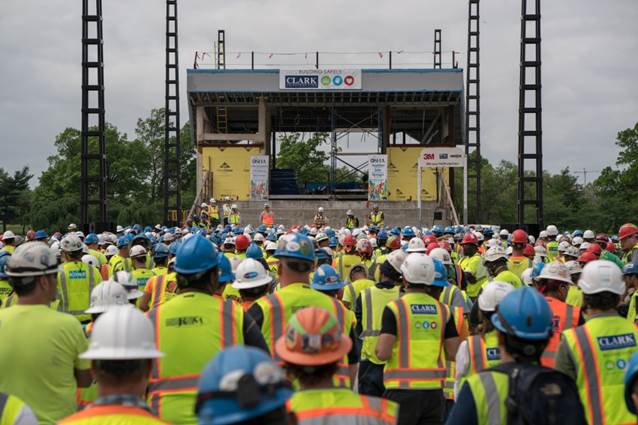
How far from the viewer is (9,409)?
3148 millimetres

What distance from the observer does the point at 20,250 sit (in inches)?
175

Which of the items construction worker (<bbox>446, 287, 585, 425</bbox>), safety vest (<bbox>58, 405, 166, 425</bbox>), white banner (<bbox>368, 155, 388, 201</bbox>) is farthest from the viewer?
white banner (<bbox>368, 155, 388, 201</bbox>)

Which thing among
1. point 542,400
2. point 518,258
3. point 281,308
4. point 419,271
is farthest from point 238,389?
point 518,258

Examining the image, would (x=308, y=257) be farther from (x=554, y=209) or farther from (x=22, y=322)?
(x=554, y=209)

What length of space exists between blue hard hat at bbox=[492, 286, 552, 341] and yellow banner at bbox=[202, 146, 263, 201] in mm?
38426

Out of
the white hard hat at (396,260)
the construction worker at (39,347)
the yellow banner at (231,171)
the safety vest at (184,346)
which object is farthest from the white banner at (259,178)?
the safety vest at (184,346)

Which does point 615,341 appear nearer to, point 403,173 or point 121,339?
point 121,339

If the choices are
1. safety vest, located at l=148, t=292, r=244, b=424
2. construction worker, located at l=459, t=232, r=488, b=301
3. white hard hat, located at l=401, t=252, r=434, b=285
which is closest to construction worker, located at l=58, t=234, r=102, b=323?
white hard hat, located at l=401, t=252, r=434, b=285

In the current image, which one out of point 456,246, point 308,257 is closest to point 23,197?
point 456,246

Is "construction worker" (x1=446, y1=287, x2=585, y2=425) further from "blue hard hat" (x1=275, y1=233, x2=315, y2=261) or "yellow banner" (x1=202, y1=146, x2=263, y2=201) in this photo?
"yellow banner" (x1=202, y1=146, x2=263, y2=201)

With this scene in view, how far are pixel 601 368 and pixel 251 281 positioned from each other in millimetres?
2749

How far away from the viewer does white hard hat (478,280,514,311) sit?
4855 mm

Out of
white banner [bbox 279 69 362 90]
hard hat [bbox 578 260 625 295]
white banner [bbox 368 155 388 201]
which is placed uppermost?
white banner [bbox 279 69 362 90]

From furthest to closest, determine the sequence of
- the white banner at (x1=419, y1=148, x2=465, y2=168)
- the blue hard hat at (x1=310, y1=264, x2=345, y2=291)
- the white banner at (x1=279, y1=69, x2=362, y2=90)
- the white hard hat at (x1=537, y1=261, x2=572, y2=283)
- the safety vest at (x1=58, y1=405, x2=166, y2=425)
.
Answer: the white banner at (x1=279, y1=69, x2=362, y2=90) < the white banner at (x1=419, y1=148, x2=465, y2=168) < the blue hard hat at (x1=310, y1=264, x2=345, y2=291) < the white hard hat at (x1=537, y1=261, x2=572, y2=283) < the safety vest at (x1=58, y1=405, x2=166, y2=425)
